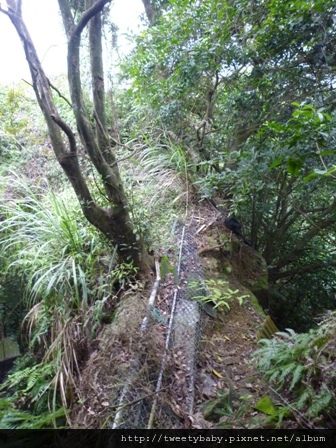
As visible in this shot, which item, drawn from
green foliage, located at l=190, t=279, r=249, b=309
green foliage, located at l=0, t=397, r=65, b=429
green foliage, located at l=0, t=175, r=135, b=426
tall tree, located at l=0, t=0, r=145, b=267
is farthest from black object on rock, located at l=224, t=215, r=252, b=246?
green foliage, located at l=0, t=397, r=65, b=429

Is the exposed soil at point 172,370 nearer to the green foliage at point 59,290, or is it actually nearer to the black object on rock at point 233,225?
the green foliage at point 59,290

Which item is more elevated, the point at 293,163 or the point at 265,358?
the point at 293,163

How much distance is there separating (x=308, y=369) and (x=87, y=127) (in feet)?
6.66

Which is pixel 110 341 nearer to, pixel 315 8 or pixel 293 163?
pixel 293 163

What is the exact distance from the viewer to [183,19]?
3.41m

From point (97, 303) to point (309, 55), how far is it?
2.71 meters

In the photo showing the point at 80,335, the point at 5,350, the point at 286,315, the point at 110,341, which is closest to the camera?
the point at 110,341

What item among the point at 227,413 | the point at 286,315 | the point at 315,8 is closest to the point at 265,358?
the point at 227,413

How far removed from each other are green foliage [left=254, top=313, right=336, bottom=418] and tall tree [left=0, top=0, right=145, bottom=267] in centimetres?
135

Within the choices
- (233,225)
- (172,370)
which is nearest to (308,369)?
(172,370)

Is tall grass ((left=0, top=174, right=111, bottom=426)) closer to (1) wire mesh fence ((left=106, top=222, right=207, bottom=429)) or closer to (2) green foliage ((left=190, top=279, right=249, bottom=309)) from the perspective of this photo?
(1) wire mesh fence ((left=106, top=222, right=207, bottom=429))

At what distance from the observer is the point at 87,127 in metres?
2.41

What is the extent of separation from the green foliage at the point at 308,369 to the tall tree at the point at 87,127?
4.44ft

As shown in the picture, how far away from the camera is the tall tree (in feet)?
7.30
